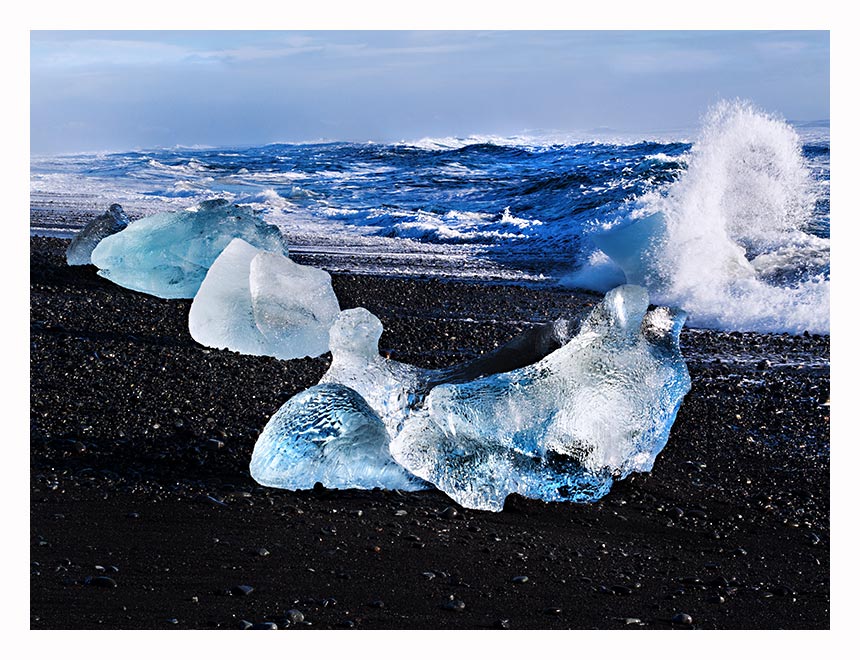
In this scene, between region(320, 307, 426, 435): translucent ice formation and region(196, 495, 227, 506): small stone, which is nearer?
region(196, 495, 227, 506): small stone

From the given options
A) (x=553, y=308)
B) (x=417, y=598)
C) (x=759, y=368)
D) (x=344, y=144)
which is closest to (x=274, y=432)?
(x=417, y=598)

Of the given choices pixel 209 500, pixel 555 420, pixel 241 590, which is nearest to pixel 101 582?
pixel 241 590

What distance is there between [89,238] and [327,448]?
4190 mm

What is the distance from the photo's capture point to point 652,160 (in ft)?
29.7

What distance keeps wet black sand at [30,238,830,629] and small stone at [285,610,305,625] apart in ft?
0.09

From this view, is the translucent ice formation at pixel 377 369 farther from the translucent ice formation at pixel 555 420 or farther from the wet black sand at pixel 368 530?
the wet black sand at pixel 368 530

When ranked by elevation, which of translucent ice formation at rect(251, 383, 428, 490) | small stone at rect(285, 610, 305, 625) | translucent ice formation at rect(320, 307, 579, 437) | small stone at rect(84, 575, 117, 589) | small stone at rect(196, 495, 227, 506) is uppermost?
translucent ice formation at rect(320, 307, 579, 437)

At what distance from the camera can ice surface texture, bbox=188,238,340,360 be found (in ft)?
16.5

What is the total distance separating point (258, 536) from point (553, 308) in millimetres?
4088

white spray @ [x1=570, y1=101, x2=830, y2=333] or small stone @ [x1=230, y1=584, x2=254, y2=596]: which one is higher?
white spray @ [x1=570, y1=101, x2=830, y2=333]

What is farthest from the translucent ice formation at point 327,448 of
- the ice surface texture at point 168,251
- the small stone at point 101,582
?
the ice surface texture at point 168,251

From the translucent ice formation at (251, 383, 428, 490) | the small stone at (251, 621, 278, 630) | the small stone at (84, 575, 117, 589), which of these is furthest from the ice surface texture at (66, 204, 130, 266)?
the small stone at (251, 621, 278, 630)

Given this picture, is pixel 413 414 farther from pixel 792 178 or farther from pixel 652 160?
pixel 652 160

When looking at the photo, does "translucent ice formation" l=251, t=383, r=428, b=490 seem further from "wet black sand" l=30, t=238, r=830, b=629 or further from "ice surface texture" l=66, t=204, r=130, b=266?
"ice surface texture" l=66, t=204, r=130, b=266
